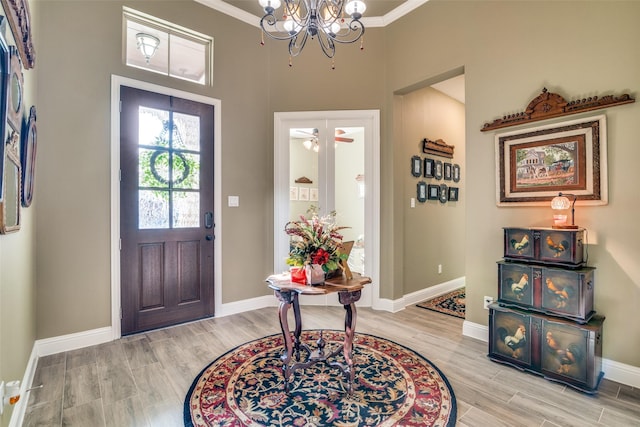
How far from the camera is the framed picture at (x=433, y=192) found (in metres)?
4.35

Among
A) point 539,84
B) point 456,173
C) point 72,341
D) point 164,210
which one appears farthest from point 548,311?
point 72,341

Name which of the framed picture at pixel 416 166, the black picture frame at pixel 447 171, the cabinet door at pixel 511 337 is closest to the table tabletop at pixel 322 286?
the cabinet door at pixel 511 337

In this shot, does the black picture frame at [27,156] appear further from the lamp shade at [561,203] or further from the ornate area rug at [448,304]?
the ornate area rug at [448,304]

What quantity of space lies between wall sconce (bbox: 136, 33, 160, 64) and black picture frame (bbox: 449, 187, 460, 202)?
4.35 metres

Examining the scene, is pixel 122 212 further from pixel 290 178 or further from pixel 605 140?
pixel 605 140

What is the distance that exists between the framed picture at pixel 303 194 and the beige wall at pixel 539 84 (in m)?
1.78

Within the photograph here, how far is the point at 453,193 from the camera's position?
189 inches

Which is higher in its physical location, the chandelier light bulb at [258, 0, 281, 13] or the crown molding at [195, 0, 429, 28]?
the crown molding at [195, 0, 429, 28]

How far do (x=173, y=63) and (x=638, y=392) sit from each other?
497cm

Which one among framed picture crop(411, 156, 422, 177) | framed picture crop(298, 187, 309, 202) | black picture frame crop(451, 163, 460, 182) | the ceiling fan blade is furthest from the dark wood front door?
black picture frame crop(451, 163, 460, 182)

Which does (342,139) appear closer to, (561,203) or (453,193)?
(453,193)

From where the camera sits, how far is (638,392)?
2.08 m

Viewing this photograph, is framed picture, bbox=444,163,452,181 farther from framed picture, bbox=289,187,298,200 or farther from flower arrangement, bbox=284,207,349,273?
flower arrangement, bbox=284,207,349,273

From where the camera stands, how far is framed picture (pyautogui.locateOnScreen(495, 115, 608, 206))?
7.47 feet
